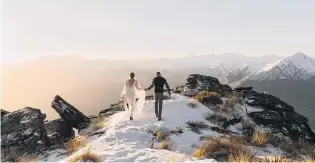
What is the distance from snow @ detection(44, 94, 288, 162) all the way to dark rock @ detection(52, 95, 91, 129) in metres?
3.66

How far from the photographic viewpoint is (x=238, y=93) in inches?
1251

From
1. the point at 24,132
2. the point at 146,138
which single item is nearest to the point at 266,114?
the point at 146,138

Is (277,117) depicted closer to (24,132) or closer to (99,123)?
(99,123)

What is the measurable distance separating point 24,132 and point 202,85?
655 inches

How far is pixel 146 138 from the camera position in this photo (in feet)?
60.5

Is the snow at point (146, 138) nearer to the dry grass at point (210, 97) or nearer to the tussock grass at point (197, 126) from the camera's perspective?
the tussock grass at point (197, 126)

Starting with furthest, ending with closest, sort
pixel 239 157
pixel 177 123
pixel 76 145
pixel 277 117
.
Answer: pixel 277 117
pixel 177 123
pixel 76 145
pixel 239 157

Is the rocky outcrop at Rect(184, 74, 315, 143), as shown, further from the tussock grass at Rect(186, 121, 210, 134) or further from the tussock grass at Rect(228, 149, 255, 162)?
the tussock grass at Rect(228, 149, 255, 162)

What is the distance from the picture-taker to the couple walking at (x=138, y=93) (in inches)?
898

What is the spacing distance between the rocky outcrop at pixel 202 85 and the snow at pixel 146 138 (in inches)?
252

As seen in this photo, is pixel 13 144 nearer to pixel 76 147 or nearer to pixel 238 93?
pixel 76 147

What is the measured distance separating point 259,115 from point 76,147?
13.6 m

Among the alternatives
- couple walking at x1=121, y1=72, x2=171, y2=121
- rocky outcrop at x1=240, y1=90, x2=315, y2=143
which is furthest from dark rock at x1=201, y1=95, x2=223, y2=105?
couple walking at x1=121, y1=72, x2=171, y2=121

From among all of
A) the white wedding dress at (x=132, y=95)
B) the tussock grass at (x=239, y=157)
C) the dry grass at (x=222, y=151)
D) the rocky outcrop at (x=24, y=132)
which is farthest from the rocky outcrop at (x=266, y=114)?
the rocky outcrop at (x=24, y=132)
